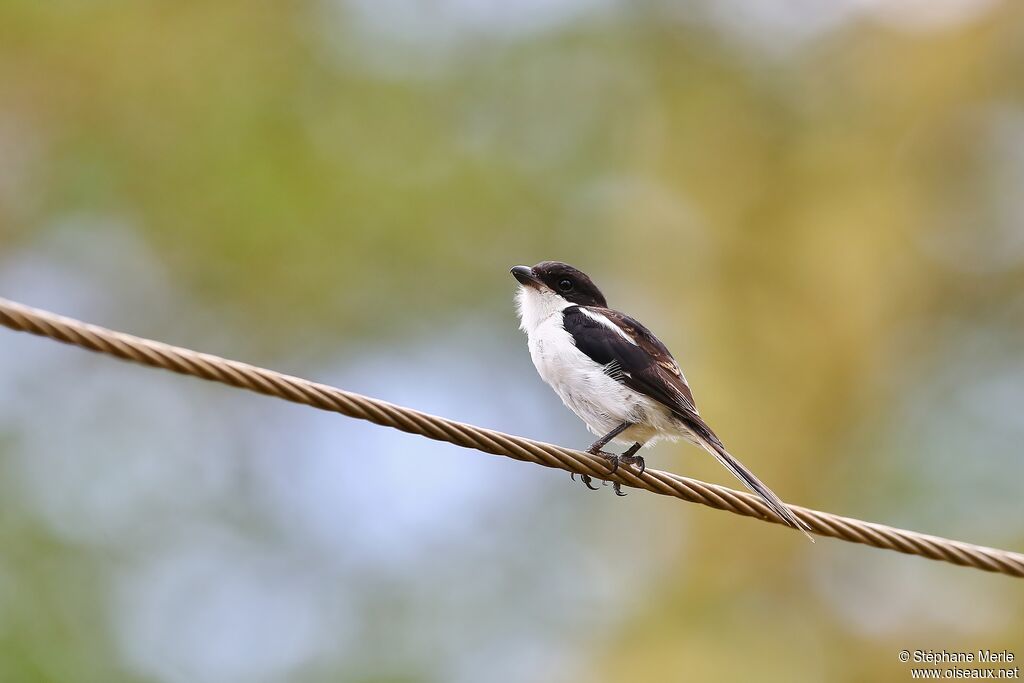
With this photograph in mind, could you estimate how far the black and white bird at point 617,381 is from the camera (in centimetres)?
513

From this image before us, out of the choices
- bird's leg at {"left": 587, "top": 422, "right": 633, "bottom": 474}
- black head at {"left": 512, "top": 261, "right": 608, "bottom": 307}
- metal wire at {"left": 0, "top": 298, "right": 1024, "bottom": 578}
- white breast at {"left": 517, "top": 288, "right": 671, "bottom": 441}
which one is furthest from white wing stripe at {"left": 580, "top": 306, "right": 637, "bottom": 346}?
metal wire at {"left": 0, "top": 298, "right": 1024, "bottom": 578}

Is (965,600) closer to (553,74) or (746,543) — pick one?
(746,543)

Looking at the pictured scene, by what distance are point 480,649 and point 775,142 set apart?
7.06 metres

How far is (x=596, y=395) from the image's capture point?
5.22 m

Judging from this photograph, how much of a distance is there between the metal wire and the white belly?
64 centimetres

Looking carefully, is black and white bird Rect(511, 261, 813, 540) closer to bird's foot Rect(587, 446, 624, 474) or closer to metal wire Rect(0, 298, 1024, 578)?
bird's foot Rect(587, 446, 624, 474)

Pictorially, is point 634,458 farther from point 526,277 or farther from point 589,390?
point 526,277

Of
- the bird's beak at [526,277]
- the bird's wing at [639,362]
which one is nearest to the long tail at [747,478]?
the bird's wing at [639,362]

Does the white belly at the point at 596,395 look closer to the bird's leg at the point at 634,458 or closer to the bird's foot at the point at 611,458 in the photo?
the bird's leg at the point at 634,458

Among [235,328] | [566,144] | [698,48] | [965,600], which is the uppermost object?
[698,48]

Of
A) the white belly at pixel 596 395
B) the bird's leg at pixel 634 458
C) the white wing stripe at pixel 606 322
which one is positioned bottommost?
Answer: the bird's leg at pixel 634 458

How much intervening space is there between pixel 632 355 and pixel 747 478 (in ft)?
2.95

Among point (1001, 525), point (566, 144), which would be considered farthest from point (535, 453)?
point (566, 144)

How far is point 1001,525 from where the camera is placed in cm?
1067
